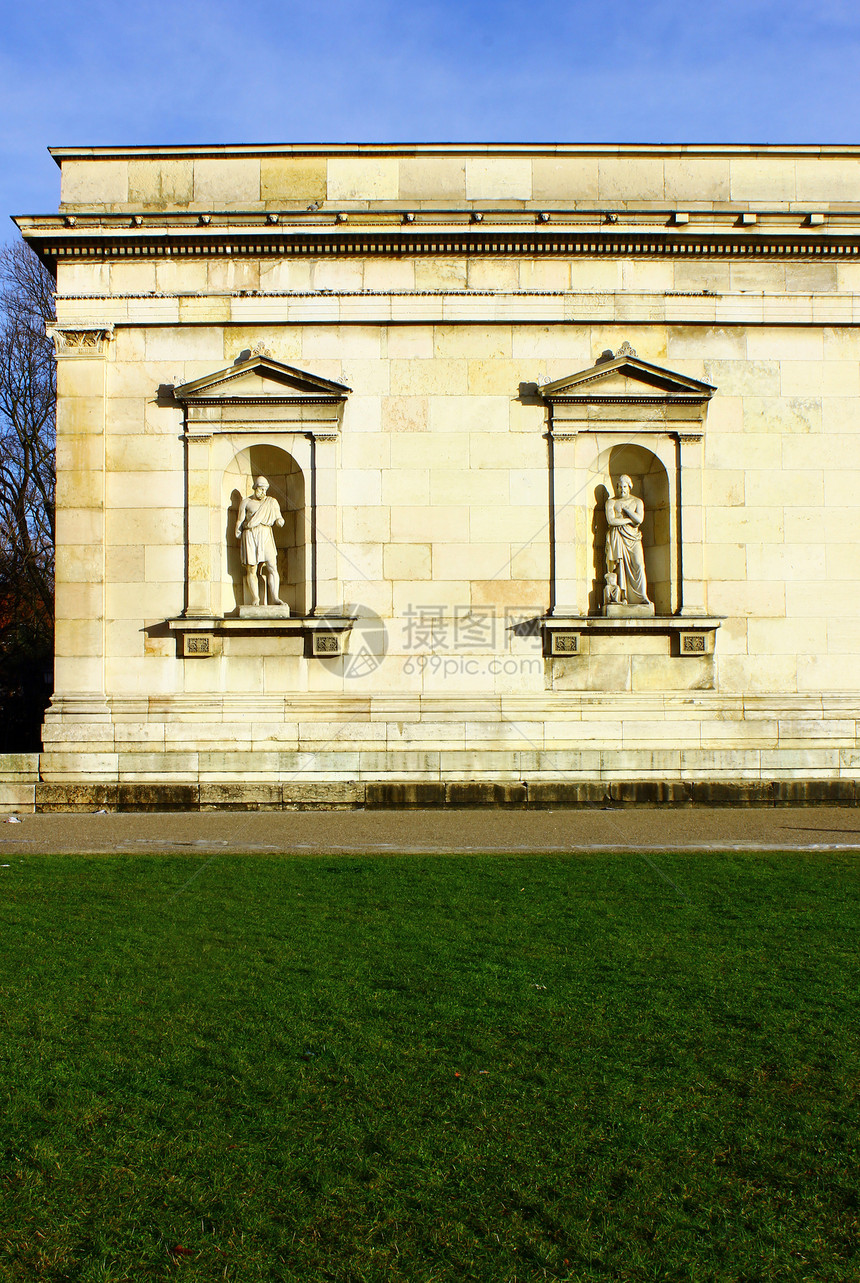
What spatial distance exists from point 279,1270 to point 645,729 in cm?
1510

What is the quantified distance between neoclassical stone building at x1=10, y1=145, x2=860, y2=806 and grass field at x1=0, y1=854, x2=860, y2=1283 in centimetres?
887

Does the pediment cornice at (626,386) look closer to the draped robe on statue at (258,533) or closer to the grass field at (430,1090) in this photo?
the draped robe on statue at (258,533)

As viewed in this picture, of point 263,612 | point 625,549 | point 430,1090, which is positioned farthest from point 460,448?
point 430,1090

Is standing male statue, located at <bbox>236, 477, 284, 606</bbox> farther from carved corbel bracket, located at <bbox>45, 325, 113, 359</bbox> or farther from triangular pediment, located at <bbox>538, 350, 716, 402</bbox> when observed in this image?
triangular pediment, located at <bbox>538, 350, 716, 402</bbox>

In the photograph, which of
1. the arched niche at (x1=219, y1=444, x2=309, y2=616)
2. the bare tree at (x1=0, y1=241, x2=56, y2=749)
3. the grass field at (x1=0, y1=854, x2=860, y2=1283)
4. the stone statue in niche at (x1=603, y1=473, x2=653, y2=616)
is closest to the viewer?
the grass field at (x1=0, y1=854, x2=860, y2=1283)

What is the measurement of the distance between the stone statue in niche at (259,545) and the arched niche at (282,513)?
16.4 inches

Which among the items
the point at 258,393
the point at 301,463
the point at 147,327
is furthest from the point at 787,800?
the point at 147,327

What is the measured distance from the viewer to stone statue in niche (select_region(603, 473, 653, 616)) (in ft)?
60.7

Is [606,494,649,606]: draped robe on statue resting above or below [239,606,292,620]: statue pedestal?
above

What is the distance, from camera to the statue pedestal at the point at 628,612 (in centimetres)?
1836

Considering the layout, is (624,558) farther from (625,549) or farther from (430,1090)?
(430,1090)

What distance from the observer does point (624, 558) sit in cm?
1859

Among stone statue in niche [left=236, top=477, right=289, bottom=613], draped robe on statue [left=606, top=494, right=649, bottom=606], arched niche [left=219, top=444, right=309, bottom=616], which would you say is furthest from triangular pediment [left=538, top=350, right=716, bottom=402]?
stone statue in niche [left=236, top=477, right=289, bottom=613]

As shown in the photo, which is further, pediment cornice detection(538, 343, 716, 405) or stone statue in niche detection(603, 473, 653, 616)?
stone statue in niche detection(603, 473, 653, 616)
